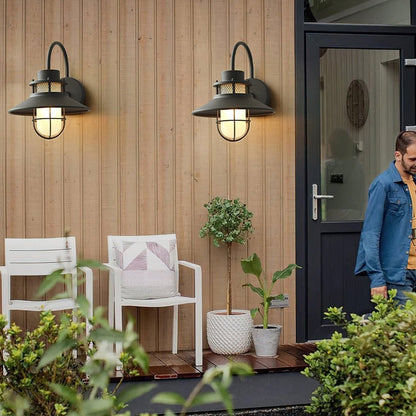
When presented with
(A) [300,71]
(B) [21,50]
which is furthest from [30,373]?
(A) [300,71]

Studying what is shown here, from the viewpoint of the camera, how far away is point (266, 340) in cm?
470

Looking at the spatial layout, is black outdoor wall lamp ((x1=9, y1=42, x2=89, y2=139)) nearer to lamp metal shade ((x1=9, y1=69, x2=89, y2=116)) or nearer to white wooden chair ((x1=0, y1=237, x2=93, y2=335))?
lamp metal shade ((x1=9, y1=69, x2=89, y2=116))

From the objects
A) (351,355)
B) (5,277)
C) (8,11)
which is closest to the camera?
(351,355)

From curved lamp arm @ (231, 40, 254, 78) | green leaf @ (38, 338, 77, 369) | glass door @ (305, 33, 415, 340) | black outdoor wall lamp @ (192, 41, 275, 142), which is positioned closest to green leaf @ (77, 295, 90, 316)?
green leaf @ (38, 338, 77, 369)

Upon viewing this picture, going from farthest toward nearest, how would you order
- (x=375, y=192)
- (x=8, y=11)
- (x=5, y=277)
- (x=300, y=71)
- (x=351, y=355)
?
(x=300, y=71), (x=8, y=11), (x=5, y=277), (x=375, y=192), (x=351, y=355)

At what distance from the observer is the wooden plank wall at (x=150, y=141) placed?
4914 millimetres

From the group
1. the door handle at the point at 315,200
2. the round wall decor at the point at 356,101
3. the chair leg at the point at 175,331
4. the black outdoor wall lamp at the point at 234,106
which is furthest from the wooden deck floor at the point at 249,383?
the round wall decor at the point at 356,101

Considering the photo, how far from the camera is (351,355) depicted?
1.95 meters

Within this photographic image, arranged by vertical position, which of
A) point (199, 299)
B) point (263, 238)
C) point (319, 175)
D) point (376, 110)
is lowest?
point (199, 299)

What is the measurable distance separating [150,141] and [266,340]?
1.44 m

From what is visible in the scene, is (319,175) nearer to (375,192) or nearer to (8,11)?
(375,192)

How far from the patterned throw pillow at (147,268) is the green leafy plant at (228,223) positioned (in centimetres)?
26

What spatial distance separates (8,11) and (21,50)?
25 centimetres

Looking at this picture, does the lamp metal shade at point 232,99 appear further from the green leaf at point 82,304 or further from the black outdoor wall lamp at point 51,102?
the green leaf at point 82,304
